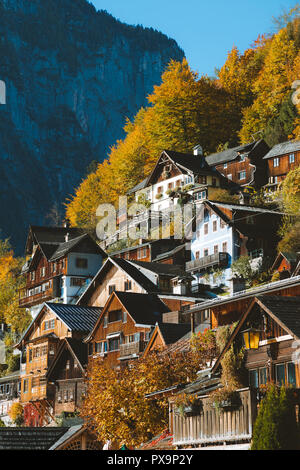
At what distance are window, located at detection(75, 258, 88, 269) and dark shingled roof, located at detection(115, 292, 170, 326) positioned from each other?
31.6 meters

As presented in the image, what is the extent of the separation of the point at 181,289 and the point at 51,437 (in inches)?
1425

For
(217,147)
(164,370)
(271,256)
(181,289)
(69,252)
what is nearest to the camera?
(164,370)

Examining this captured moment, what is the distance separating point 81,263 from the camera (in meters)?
91.7

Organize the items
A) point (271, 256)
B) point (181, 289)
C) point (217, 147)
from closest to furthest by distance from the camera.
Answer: point (181, 289) → point (271, 256) → point (217, 147)

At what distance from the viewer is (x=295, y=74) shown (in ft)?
333

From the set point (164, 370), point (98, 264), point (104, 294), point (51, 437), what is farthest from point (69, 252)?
point (51, 437)

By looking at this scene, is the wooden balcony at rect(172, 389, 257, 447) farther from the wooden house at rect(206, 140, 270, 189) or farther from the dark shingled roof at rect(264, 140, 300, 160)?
the wooden house at rect(206, 140, 270, 189)

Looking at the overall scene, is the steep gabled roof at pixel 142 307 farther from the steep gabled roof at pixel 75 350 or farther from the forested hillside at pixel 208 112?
the forested hillside at pixel 208 112

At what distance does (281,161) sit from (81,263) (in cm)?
2618

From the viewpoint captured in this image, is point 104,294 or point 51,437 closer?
point 51,437

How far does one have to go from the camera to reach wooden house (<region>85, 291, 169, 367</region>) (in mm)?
54797

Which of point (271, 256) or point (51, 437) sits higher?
point (271, 256)

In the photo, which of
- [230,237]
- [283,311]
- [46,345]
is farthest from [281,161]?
[283,311]

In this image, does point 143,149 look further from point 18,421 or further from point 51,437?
point 51,437
